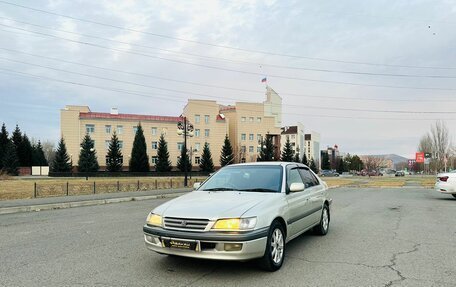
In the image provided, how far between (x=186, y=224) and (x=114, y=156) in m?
70.6

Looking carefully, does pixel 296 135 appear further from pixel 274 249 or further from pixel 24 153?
pixel 274 249

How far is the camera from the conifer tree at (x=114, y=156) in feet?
236

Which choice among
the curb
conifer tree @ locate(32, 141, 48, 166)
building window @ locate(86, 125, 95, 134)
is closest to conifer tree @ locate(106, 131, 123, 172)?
building window @ locate(86, 125, 95, 134)

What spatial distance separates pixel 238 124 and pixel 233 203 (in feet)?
279

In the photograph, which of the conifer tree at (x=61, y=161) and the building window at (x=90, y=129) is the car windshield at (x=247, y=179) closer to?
the conifer tree at (x=61, y=161)

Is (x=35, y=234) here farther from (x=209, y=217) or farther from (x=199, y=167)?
(x=199, y=167)

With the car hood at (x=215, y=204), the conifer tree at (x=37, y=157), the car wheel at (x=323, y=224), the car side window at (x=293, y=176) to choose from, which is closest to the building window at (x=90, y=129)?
the conifer tree at (x=37, y=157)

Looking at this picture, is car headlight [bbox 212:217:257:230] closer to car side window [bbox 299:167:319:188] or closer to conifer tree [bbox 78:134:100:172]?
car side window [bbox 299:167:319:188]

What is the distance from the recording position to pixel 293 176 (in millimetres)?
7027

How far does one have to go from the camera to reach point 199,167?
271 feet

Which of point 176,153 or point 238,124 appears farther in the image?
point 238,124

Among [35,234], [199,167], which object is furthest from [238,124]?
[35,234]

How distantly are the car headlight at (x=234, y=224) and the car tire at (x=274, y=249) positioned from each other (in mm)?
444

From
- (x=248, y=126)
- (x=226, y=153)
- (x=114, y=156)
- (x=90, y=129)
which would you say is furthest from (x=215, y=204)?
(x=248, y=126)
